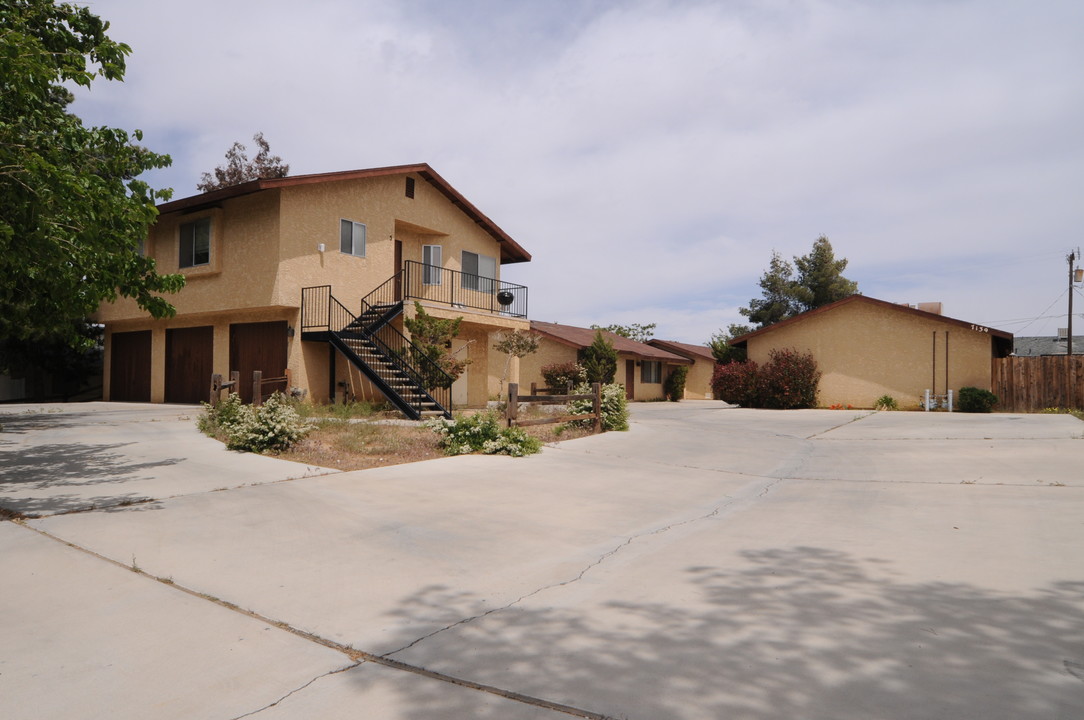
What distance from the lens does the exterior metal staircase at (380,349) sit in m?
16.2

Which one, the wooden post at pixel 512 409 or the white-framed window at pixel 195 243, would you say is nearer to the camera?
the wooden post at pixel 512 409

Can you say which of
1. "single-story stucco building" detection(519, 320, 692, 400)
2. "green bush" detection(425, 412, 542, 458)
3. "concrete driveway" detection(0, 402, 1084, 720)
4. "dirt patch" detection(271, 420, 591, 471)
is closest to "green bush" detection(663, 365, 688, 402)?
"single-story stucco building" detection(519, 320, 692, 400)

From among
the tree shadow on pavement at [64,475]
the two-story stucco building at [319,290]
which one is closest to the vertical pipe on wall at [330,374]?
the two-story stucco building at [319,290]

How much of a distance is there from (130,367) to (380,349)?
12.1 meters

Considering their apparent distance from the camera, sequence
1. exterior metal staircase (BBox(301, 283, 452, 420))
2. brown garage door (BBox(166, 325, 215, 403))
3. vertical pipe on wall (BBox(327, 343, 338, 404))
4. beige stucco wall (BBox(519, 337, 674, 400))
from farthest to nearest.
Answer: beige stucco wall (BBox(519, 337, 674, 400)) < brown garage door (BBox(166, 325, 215, 403)) < vertical pipe on wall (BBox(327, 343, 338, 404)) < exterior metal staircase (BBox(301, 283, 452, 420))

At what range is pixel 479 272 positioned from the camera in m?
23.7

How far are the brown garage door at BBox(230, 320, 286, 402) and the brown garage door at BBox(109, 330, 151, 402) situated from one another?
5.22m

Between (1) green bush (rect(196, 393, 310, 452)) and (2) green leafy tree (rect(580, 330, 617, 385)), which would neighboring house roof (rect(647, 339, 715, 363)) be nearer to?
(2) green leafy tree (rect(580, 330, 617, 385))

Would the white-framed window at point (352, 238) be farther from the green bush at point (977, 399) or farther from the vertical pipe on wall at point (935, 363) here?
the green bush at point (977, 399)

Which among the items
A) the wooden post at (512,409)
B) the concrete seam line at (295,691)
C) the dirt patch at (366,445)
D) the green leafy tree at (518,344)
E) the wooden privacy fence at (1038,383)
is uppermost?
the green leafy tree at (518,344)

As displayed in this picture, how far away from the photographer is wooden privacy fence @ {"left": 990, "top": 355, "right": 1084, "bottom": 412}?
21297mm

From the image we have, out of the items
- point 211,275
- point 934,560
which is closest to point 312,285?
point 211,275

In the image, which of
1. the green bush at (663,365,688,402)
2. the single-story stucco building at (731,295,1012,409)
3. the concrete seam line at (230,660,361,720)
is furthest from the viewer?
the green bush at (663,365,688,402)

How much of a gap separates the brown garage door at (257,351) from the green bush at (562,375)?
12.8m
